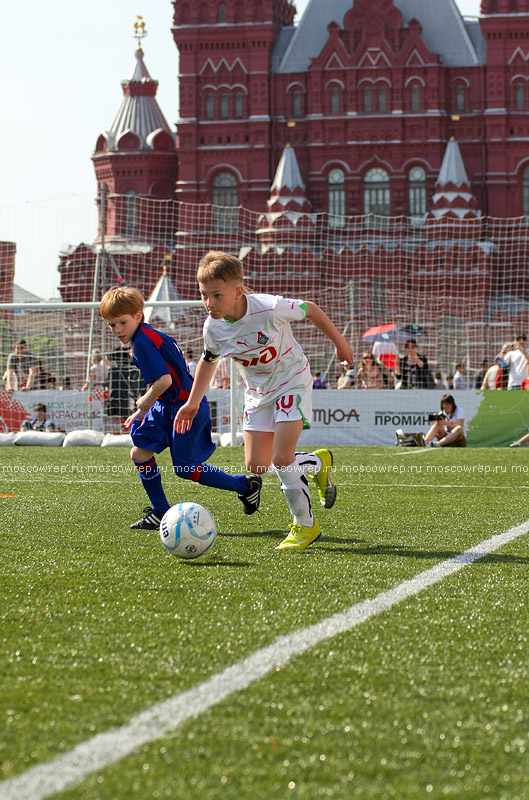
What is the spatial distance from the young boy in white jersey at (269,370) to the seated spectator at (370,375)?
11797 mm

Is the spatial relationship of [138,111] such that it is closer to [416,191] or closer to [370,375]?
[416,191]

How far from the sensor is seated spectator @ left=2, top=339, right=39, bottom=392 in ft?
56.0

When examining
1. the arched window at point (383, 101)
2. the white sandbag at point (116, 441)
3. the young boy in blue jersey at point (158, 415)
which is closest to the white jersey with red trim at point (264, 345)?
the young boy in blue jersey at point (158, 415)

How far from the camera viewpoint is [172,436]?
560 cm

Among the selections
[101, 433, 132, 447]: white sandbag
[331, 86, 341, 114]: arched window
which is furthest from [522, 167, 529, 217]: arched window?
[101, 433, 132, 447]: white sandbag

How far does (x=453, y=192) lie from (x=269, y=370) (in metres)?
48.6

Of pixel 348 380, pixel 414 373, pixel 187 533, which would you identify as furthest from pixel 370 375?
pixel 187 533

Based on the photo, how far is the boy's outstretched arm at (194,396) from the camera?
15.9 ft

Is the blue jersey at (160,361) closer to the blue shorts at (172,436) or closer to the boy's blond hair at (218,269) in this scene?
the blue shorts at (172,436)

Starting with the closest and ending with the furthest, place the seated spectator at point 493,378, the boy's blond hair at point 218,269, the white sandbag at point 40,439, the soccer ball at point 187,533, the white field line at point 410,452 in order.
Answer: the soccer ball at point 187,533 < the boy's blond hair at point 218,269 < the white field line at point 410,452 < the white sandbag at point 40,439 < the seated spectator at point 493,378

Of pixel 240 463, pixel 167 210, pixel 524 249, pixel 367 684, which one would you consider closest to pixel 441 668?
pixel 367 684

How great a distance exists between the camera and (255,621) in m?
3.36

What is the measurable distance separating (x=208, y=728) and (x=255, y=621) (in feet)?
3.41

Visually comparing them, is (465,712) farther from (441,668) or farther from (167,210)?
(167,210)
